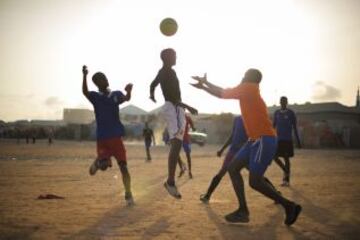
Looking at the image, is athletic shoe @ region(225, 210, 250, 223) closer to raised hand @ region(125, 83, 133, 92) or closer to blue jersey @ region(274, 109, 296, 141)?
raised hand @ region(125, 83, 133, 92)

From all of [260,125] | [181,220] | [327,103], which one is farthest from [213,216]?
[327,103]

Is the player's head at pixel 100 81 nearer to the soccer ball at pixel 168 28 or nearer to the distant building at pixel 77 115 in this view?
the soccer ball at pixel 168 28

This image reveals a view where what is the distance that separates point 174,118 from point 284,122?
17.4ft

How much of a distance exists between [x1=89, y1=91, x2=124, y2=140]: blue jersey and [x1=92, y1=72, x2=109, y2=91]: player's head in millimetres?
142

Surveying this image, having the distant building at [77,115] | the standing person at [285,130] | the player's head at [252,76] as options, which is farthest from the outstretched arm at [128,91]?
the distant building at [77,115]

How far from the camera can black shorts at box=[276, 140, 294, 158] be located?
38.3 feet

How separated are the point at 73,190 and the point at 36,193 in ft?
2.85

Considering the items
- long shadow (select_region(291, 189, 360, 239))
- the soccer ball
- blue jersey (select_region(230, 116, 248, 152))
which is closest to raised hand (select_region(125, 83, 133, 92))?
the soccer ball

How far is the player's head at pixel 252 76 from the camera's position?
20.8 ft

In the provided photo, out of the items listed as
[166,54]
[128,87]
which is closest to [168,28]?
[166,54]

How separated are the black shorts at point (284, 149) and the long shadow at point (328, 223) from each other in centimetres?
323

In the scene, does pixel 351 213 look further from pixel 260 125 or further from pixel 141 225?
pixel 141 225

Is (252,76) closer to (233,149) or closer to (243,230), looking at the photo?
(243,230)

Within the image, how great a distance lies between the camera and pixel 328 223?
6.52m
